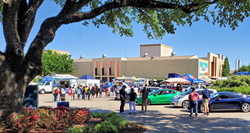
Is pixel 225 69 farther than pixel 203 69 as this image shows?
Yes

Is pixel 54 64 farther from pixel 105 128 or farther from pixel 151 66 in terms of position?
pixel 105 128

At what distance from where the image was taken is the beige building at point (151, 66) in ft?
180

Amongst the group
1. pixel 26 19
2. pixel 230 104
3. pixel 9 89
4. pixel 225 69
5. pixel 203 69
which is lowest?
pixel 230 104

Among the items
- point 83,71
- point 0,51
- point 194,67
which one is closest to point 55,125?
point 0,51

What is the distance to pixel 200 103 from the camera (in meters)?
14.1

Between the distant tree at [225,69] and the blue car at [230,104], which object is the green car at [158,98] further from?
the distant tree at [225,69]

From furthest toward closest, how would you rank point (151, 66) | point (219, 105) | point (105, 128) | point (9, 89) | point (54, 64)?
point (151, 66) < point (54, 64) < point (219, 105) < point (9, 89) < point (105, 128)

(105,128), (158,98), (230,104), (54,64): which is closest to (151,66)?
(54,64)

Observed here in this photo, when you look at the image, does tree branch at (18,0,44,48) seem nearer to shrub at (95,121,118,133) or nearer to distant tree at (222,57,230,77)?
shrub at (95,121,118,133)

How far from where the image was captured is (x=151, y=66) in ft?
192

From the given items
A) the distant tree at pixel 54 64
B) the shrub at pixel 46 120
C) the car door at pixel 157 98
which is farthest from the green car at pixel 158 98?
the distant tree at pixel 54 64

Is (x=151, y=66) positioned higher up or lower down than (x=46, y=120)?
higher up

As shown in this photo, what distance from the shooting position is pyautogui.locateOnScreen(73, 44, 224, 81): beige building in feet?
180

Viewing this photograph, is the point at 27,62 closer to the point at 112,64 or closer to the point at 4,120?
the point at 4,120
